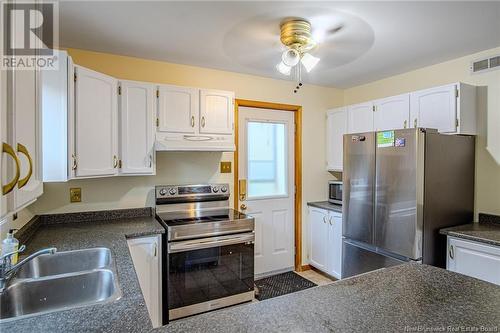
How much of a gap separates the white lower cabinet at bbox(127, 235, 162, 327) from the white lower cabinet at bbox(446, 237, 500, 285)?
2.30 meters

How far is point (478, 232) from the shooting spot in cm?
223

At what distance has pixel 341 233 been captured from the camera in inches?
123

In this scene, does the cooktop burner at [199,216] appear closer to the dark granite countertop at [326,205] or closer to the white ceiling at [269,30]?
the dark granite countertop at [326,205]

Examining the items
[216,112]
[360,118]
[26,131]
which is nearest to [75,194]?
[216,112]

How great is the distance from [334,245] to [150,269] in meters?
1.98

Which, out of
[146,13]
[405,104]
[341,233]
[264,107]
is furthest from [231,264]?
[405,104]

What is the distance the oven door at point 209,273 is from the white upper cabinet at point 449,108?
77.2 inches

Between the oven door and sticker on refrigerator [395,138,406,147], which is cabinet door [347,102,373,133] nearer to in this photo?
sticker on refrigerator [395,138,406,147]

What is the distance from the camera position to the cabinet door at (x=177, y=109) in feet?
8.56

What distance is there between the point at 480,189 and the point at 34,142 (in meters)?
3.30

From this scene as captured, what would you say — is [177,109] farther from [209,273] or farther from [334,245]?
[334,245]

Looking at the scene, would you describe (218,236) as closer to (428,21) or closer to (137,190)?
(137,190)

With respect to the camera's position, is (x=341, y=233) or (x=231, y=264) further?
(x=341, y=233)

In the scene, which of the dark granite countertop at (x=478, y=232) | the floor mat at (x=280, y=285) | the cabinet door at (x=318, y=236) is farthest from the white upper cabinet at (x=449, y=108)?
the floor mat at (x=280, y=285)
